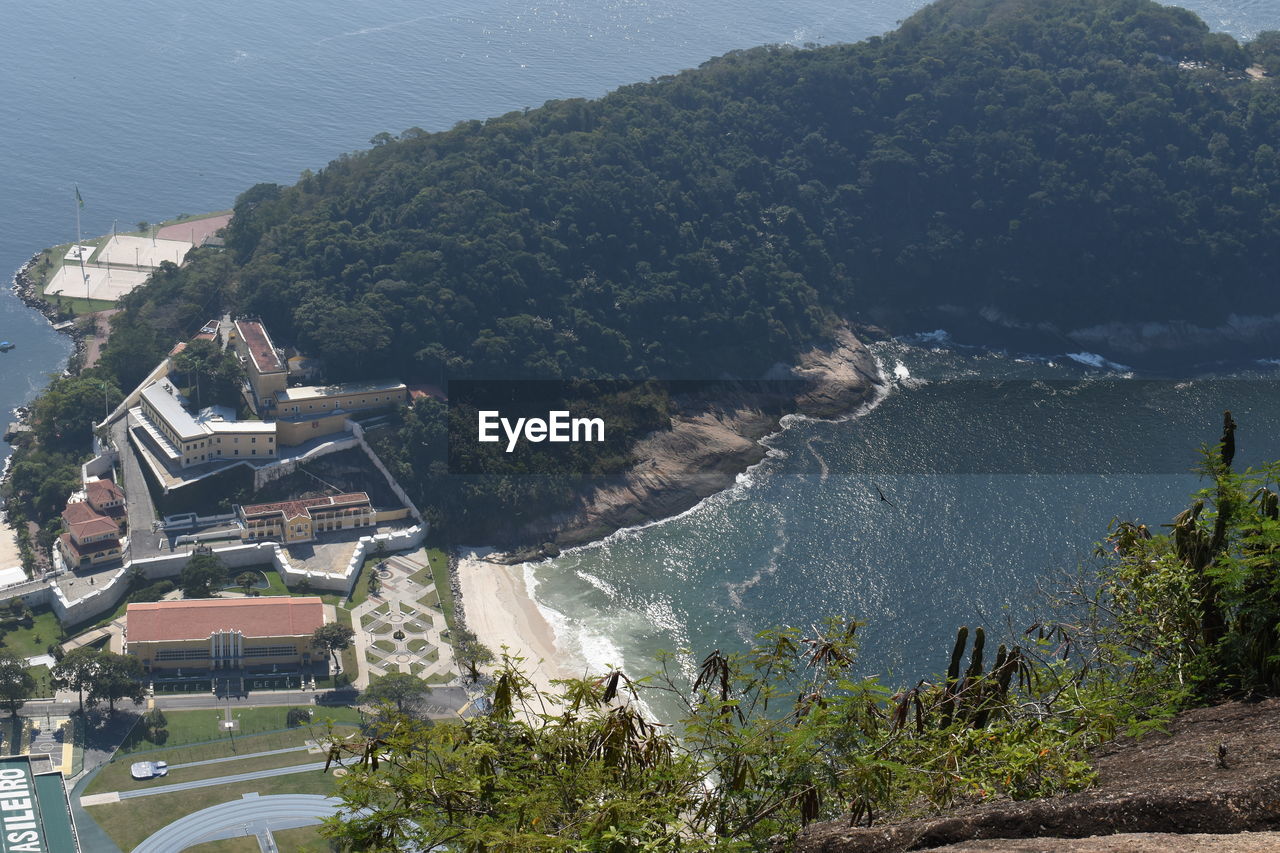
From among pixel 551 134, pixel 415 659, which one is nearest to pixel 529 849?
pixel 415 659

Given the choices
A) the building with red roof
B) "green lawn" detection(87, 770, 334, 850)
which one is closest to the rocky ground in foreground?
"green lawn" detection(87, 770, 334, 850)

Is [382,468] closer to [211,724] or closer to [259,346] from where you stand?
[259,346]

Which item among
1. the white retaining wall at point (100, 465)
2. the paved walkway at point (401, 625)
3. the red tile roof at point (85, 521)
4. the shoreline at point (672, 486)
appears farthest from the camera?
the white retaining wall at point (100, 465)

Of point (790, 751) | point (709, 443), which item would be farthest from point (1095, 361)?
point (790, 751)

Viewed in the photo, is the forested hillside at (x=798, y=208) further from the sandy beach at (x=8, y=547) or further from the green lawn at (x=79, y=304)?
the sandy beach at (x=8, y=547)

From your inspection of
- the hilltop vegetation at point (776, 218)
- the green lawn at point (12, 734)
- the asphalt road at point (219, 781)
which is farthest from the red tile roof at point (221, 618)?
the hilltop vegetation at point (776, 218)

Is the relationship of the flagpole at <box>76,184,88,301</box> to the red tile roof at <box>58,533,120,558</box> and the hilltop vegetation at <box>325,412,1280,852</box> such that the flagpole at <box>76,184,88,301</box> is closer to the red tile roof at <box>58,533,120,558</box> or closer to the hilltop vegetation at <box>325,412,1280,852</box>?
the red tile roof at <box>58,533,120,558</box>

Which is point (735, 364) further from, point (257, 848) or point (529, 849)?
point (529, 849)
